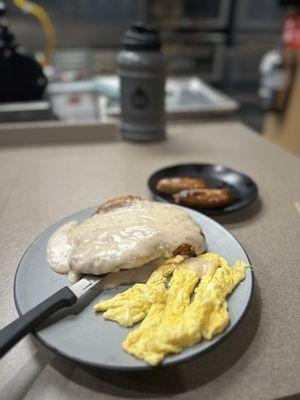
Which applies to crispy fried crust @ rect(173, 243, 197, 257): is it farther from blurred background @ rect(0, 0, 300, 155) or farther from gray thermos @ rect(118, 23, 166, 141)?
blurred background @ rect(0, 0, 300, 155)

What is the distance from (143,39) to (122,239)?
78cm

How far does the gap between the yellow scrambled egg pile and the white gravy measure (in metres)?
0.04

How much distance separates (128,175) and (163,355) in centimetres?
64

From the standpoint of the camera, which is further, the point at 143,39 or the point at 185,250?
the point at 143,39

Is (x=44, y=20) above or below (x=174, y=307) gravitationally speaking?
above

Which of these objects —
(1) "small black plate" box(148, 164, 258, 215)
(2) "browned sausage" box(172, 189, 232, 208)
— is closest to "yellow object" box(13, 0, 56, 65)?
(1) "small black plate" box(148, 164, 258, 215)

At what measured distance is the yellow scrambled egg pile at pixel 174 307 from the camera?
1.42 feet

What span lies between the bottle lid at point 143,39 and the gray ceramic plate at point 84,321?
0.76m

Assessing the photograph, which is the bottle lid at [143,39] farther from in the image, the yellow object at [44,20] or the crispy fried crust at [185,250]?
the crispy fried crust at [185,250]

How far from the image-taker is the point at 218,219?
0.79 m

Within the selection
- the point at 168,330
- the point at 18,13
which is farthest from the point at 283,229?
the point at 18,13

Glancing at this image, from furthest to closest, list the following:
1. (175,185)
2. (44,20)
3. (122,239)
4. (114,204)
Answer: (44,20), (175,185), (114,204), (122,239)

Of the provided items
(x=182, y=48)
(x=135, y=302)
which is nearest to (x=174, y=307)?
(x=135, y=302)

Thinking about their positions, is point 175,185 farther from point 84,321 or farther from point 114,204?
point 84,321
